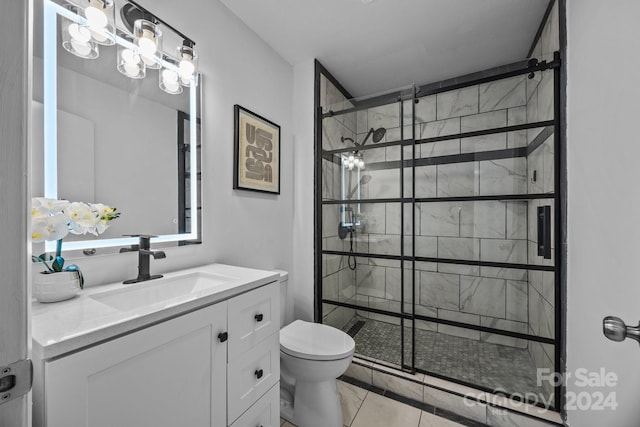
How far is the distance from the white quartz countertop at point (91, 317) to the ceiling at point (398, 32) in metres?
1.77

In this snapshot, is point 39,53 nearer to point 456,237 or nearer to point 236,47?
point 236,47

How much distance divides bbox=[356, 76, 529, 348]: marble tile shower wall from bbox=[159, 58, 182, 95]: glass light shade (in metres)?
1.35

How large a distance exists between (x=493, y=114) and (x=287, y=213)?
1.67 meters

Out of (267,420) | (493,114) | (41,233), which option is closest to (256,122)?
(41,233)

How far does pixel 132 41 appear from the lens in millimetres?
1216

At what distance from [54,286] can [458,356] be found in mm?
2323

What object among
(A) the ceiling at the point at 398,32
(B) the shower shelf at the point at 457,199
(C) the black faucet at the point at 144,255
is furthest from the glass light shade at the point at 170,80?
(B) the shower shelf at the point at 457,199

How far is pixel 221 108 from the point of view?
1629 millimetres

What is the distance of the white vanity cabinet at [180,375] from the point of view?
62cm

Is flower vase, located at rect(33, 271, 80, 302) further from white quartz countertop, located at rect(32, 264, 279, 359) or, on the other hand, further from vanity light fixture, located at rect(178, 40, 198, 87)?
vanity light fixture, located at rect(178, 40, 198, 87)

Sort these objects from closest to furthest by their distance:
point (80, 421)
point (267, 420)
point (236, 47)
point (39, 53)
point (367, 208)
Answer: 1. point (80, 421)
2. point (39, 53)
3. point (267, 420)
4. point (236, 47)
5. point (367, 208)

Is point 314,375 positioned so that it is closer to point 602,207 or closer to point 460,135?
point 602,207

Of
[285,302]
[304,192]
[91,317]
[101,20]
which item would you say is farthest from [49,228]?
[304,192]

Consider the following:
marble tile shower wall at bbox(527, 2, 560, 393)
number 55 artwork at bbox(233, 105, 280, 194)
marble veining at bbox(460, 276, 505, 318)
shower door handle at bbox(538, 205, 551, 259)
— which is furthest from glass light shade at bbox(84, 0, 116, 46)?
marble veining at bbox(460, 276, 505, 318)
